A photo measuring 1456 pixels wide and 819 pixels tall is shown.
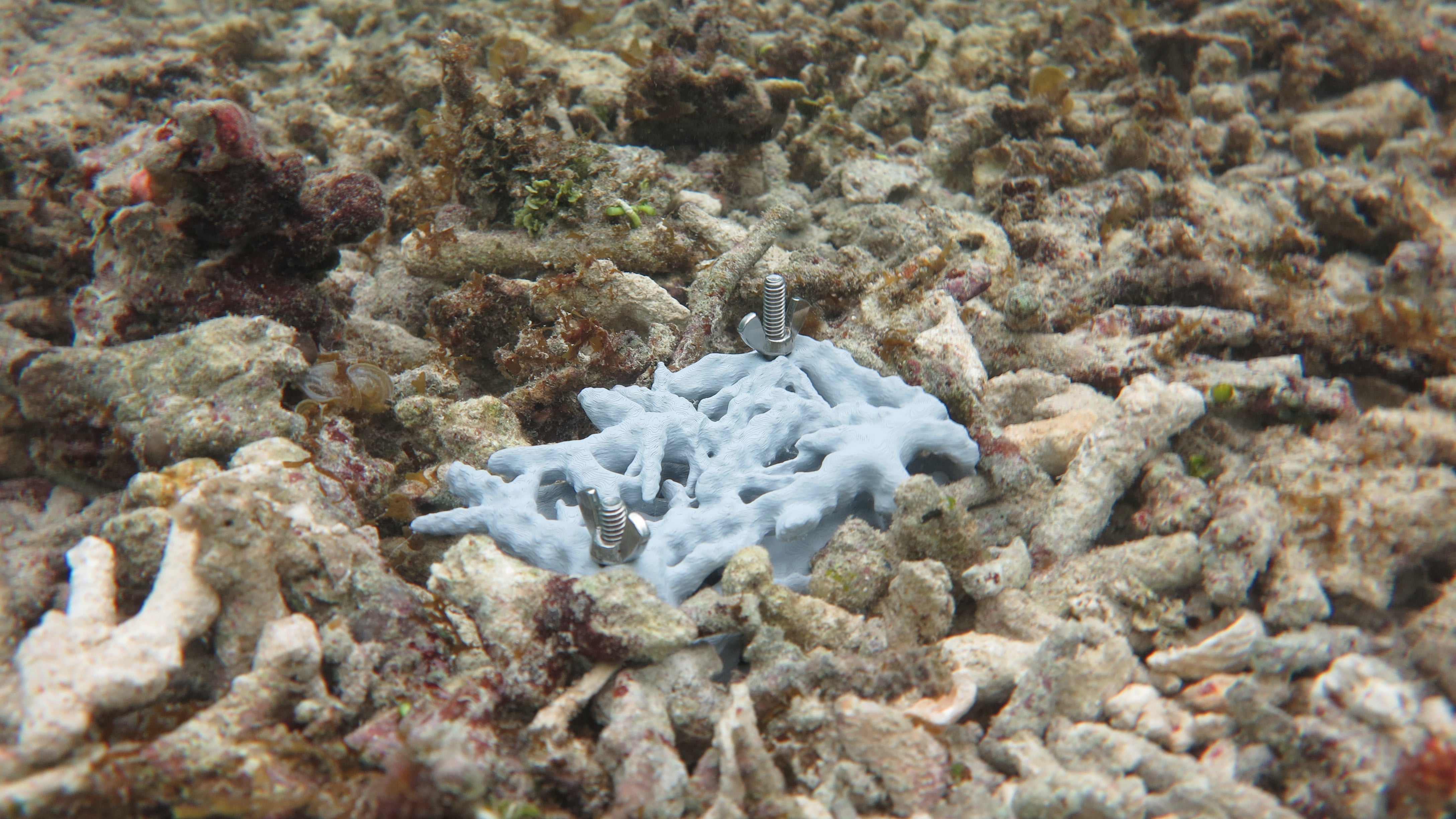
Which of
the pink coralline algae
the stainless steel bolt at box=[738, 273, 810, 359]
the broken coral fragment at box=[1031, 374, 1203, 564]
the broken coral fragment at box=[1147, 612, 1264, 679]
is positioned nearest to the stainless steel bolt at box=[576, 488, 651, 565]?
the stainless steel bolt at box=[738, 273, 810, 359]

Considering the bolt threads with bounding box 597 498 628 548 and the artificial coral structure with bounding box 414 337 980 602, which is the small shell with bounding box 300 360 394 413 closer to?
the artificial coral structure with bounding box 414 337 980 602

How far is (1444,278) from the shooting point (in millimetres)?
3240

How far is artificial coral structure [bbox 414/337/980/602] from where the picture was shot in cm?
247

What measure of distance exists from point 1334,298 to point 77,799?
15.3 ft

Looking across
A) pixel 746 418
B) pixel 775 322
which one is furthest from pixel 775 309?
pixel 746 418

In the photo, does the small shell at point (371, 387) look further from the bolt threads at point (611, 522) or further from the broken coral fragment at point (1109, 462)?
the broken coral fragment at point (1109, 462)

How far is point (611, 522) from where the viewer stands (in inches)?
89.4

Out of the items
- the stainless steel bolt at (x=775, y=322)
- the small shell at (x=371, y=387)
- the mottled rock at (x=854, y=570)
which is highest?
the stainless steel bolt at (x=775, y=322)

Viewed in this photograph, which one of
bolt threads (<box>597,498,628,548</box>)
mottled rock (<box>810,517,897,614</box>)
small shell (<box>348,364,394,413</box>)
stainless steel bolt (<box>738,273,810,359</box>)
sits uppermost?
stainless steel bolt (<box>738,273,810,359</box>)

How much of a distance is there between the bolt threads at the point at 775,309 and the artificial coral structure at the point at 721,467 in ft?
0.36

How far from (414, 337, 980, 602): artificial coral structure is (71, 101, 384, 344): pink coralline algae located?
1.36 metres

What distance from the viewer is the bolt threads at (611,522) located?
7.41 feet

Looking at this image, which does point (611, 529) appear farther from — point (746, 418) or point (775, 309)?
point (775, 309)

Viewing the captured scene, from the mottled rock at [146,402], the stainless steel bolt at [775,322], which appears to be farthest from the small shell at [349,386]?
the stainless steel bolt at [775,322]
